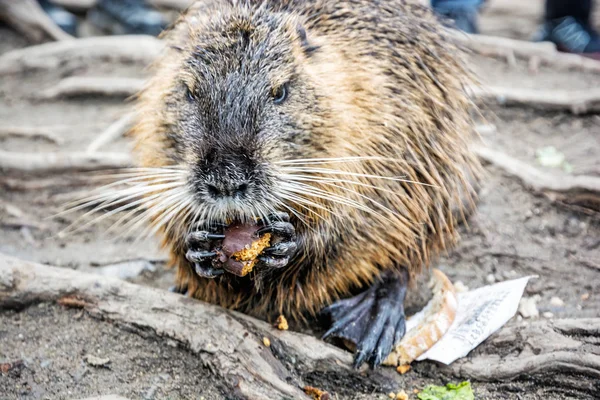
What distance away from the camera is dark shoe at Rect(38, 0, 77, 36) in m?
6.31

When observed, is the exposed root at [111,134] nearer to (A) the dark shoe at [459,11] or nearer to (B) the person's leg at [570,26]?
(A) the dark shoe at [459,11]

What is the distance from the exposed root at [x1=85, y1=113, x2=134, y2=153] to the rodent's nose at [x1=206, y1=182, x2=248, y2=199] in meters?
2.34

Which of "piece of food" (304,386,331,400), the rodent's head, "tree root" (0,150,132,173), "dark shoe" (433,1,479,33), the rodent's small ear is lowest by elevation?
"piece of food" (304,386,331,400)

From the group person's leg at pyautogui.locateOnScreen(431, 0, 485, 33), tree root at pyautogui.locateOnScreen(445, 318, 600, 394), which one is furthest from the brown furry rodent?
person's leg at pyautogui.locateOnScreen(431, 0, 485, 33)

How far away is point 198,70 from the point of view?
2369mm

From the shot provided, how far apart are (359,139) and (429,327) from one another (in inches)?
31.8

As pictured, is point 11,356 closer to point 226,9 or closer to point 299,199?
point 299,199

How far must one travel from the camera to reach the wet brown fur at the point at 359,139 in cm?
260

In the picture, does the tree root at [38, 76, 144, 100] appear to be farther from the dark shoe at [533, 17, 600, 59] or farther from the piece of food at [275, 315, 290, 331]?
the dark shoe at [533, 17, 600, 59]

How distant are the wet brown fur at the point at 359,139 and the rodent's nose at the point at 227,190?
28 cm

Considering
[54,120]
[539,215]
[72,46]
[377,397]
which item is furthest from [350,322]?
[72,46]

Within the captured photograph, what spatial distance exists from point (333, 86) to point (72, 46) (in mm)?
3331

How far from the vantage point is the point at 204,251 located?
2496 millimetres

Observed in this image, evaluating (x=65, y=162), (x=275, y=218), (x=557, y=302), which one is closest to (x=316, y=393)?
(x=275, y=218)
